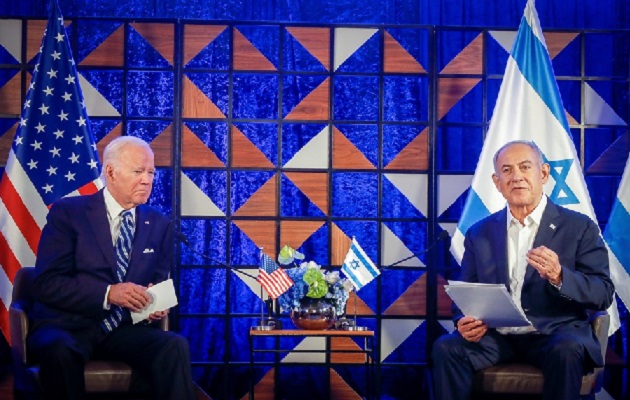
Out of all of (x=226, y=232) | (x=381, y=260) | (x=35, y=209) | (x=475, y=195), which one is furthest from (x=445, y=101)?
(x=35, y=209)

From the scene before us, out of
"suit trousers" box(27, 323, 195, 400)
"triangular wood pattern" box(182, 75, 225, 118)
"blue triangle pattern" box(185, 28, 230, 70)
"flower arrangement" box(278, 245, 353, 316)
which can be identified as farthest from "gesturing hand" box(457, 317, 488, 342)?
"blue triangle pattern" box(185, 28, 230, 70)

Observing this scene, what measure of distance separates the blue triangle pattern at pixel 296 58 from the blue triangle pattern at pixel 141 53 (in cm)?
88

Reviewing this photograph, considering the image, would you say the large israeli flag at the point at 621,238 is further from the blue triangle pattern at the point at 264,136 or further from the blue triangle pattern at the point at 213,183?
the blue triangle pattern at the point at 213,183

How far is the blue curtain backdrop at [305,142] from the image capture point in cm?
583

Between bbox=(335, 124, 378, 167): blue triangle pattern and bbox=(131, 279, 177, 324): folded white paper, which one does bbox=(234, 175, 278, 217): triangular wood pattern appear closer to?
bbox=(335, 124, 378, 167): blue triangle pattern

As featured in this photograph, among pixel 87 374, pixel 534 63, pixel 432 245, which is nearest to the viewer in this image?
pixel 87 374

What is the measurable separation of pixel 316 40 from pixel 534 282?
105 inches

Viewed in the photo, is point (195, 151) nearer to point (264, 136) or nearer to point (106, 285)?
point (264, 136)

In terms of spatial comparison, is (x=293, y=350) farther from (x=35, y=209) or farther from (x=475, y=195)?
(x=35, y=209)

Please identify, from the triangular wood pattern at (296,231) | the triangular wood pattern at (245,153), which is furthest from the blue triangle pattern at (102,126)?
the triangular wood pattern at (296,231)

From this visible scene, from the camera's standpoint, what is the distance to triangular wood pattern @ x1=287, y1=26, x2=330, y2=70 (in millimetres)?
5895

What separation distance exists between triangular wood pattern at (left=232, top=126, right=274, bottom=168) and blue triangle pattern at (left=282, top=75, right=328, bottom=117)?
0.34 meters

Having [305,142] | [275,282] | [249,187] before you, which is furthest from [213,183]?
[275,282]

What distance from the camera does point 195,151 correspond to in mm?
5820
